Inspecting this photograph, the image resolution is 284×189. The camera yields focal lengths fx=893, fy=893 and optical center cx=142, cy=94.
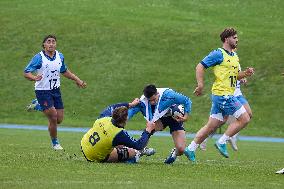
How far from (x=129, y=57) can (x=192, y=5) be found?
12218 millimetres

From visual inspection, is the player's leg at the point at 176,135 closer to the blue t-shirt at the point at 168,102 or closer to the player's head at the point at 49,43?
the blue t-shirt at the point at 168,102

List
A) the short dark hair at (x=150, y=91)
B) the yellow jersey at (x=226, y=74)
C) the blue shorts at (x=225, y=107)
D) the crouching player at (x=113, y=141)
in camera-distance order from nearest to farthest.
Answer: the crouching player at (x=113, y=141), the short dark hair at (x=150, y=91), the yellow jersey at (x=226, y=74), the blue shorts at (x=225, y=107)

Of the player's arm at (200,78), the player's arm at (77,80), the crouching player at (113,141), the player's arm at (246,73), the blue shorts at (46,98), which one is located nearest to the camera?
the crouching player at (113,141)

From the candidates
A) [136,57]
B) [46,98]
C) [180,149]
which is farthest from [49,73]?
[136,57]

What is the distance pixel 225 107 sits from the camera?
16.1 meters

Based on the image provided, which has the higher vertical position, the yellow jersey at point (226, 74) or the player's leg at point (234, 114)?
the yellow jersey at point (226, 74)

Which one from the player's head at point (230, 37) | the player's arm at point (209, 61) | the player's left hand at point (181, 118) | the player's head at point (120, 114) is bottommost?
the player's left hand at point (181, 118)

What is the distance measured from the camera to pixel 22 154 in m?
15.5

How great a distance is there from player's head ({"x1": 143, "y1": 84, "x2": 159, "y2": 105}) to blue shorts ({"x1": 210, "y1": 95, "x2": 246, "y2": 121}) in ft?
6.78

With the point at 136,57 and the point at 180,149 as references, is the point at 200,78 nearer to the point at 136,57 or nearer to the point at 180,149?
the point at 180,149

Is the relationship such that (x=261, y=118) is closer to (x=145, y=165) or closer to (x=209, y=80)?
(x=209, y=80)

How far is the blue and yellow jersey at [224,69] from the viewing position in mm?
15898

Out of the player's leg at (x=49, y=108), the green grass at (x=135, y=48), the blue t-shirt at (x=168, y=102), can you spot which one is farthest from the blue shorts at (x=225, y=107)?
the green grass at (x=135, y=48)

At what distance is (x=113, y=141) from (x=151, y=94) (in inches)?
41.8
